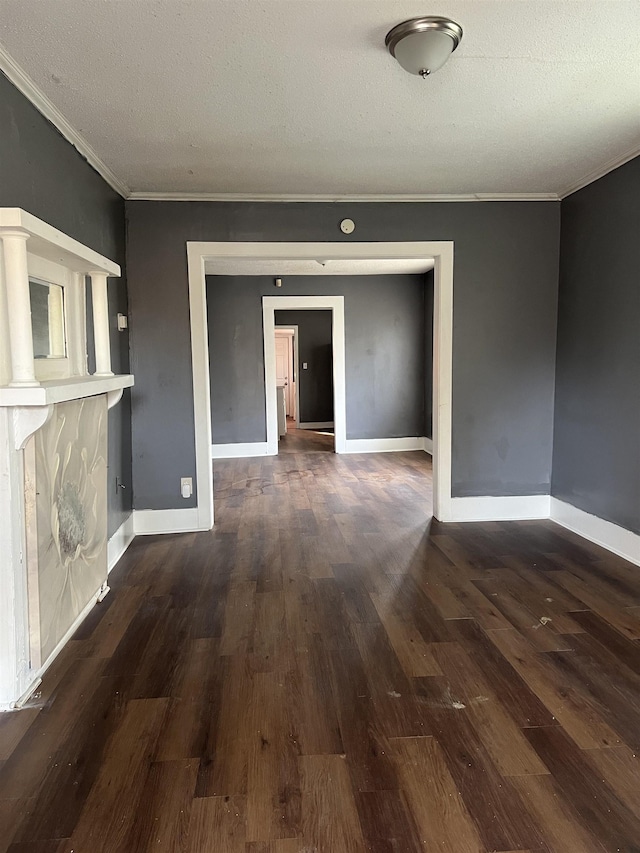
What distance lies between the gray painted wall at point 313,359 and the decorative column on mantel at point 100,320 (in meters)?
7.92

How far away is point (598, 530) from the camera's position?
3570 millimetres

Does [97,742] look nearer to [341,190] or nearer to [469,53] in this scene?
[469,53]

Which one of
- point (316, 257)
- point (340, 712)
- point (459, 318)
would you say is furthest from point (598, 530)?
point (316, 257)

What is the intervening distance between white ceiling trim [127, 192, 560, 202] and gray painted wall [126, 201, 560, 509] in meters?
0.04

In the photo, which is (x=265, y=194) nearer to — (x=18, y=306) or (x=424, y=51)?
(x=424, y=51)

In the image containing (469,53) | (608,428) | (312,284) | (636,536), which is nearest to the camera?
(469,53)

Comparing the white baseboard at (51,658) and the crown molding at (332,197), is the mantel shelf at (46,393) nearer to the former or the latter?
the white baseboard at (51,658)

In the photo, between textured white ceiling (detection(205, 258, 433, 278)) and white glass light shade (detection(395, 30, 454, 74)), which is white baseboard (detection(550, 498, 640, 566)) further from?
textured white ceiling (detection(205, 258, 433, 278))

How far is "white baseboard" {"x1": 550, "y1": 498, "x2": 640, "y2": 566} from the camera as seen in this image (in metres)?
3.25

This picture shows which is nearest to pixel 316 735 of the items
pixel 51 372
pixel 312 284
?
pixel 51 372

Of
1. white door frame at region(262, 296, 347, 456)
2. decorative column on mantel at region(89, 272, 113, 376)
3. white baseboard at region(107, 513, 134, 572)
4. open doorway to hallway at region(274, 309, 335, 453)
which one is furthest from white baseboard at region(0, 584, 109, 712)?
open doorway to hallway at region(274, 309, 335, 453)

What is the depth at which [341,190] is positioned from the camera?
12.0 ft

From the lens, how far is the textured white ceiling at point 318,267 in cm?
634

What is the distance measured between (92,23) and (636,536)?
3.58 meters
